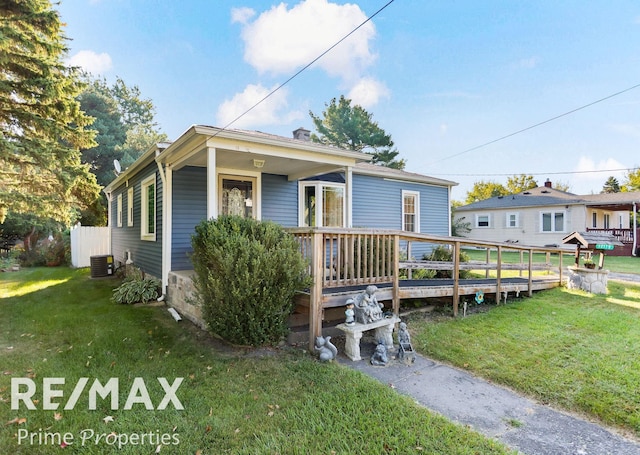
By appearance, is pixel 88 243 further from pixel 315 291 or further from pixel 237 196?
pixel 315 291

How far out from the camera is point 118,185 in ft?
36.8

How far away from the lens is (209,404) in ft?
8.99

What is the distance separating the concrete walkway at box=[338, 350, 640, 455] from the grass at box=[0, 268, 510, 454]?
0.75 ft

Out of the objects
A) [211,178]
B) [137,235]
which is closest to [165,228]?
[211,178]

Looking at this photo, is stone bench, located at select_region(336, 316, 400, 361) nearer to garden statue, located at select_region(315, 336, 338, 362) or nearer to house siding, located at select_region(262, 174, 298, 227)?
garden statue, located at select_region(315, 336, 338, 362)

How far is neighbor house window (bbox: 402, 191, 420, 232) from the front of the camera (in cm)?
1077

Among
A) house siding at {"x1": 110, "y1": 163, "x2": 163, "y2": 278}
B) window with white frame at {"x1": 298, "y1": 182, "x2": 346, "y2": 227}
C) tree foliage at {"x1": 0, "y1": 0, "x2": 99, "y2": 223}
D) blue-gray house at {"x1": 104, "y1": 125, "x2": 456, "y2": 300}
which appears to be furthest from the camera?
window with white frame at {"x1": 298, "y1": 182, "x2": 346, "y2": 227}

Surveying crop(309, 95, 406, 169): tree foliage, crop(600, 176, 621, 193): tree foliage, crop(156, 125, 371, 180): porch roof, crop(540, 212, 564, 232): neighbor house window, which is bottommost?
crop(540, 212, 564, 232): neighbor house window

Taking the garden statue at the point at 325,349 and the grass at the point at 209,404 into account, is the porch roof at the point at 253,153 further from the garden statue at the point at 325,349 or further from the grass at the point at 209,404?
the garden statue at the point at 325,349

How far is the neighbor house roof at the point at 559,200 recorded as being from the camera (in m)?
16.6

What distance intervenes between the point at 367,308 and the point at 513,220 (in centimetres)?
1907

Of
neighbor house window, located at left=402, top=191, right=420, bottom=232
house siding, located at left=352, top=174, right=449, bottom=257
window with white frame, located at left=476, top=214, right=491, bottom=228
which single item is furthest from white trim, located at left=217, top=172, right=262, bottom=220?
window with white frame, located at left=476, top=214, right=491, bottom=228

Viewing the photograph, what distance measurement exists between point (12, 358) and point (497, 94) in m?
12.8

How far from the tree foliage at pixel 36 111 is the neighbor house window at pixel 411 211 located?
962cm
